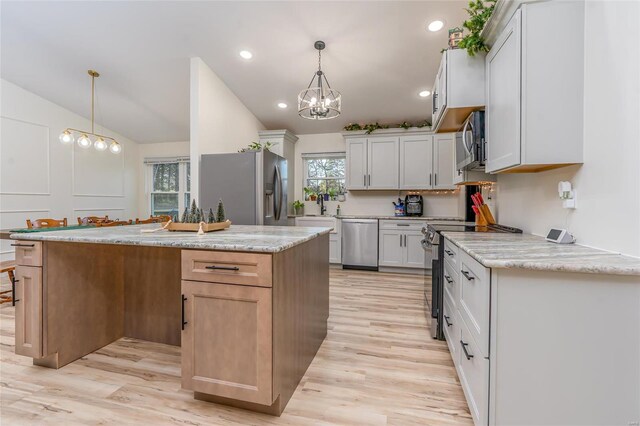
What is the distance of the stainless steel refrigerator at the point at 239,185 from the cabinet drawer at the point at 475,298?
8.95 ft

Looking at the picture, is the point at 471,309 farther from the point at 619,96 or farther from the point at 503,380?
the point at 619,96

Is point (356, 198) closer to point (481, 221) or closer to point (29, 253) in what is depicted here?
point (481, 221)

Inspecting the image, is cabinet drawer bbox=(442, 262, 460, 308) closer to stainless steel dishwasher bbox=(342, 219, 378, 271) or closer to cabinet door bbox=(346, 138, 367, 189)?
stainless steel dishwasher bbox=(342, 219, 378, 271)

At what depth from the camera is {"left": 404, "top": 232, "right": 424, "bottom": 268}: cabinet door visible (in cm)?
471

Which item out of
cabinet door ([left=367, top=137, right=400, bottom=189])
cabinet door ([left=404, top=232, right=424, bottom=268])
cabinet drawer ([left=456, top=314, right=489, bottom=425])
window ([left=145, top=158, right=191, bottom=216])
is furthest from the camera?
window ([left=145, top=158, right=191, bottom=216])

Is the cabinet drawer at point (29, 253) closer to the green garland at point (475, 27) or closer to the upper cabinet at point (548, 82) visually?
the upper cabinet at point (548, 82)

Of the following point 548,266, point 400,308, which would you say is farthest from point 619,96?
point 400,308

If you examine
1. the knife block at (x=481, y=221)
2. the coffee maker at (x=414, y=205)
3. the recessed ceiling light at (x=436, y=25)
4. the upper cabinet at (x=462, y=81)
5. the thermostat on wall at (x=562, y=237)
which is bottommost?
the thermostat on wall at (x=562, y=237)

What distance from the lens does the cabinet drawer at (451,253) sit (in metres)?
1.92

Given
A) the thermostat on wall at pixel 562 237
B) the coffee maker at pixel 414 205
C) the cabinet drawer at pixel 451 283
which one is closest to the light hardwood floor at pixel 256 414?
the cabinet drawer at pixel 451 283

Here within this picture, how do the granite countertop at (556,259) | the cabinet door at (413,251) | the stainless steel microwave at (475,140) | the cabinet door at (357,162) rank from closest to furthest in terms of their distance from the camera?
the granite countertop at (556,259) < the stainless steel microwave at (475,140) < the cabinet door at (413,251) < the cabinet door at (357,162)

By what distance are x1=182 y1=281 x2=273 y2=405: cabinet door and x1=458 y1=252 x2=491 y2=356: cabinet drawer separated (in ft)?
3.16

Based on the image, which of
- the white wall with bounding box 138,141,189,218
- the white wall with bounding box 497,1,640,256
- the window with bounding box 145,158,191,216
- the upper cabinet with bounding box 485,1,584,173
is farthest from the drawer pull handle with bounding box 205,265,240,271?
the white wall with bounding box 138,141,189,218

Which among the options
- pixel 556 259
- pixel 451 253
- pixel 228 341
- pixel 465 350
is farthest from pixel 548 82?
pixel 228 341
